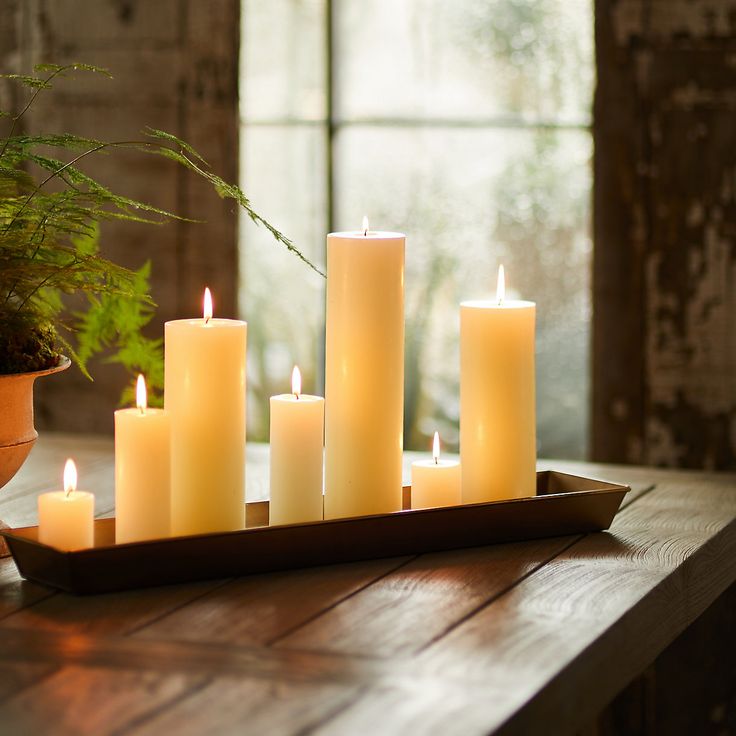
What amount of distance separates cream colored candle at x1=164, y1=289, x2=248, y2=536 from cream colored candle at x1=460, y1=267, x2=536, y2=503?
25 centimetres

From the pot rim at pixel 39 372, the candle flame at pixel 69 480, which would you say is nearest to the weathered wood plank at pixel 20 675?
the candle flame at pixel 69 480

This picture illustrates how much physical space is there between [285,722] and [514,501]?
0.50 meters

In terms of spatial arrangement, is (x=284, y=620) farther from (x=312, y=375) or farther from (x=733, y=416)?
(x=312, y=375)

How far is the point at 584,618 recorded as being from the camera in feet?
3.53

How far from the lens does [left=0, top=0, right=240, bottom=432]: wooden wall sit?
105 inches

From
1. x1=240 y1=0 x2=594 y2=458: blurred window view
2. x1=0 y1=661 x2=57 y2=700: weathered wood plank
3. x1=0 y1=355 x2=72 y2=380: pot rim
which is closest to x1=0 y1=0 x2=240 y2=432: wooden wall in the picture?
x1=240 y1=0 x2=594 y2=458: blurred window view

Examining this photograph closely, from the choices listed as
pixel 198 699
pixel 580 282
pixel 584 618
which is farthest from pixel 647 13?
pixel 198 699

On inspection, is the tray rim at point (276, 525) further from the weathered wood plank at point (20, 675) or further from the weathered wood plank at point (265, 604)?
the weathered wood plank at point (20, 675)

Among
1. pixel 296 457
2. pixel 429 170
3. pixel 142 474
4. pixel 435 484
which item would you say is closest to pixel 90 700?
pixel 142 474

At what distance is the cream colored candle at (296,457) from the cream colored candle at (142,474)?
122mm

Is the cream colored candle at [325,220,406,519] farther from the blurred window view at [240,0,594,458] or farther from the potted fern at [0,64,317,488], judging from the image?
the blurred window view at [240,0,594,458]

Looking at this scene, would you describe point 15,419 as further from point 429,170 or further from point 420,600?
point 429,170

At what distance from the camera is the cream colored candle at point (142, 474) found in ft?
3.75

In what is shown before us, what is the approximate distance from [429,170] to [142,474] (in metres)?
1.69
